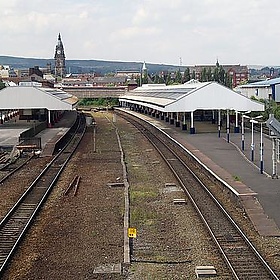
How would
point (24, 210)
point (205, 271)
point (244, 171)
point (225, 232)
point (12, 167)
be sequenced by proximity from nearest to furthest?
point (205, 271) → point (225, 232) → point (24, 210) → point (244, 171) → point (12, 167)

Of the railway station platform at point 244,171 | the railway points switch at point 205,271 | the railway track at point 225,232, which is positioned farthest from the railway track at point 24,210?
the railway station platform at point 244,171

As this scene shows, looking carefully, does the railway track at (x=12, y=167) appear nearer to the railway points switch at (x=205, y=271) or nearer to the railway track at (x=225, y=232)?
the railway track at (x=225, y=232)

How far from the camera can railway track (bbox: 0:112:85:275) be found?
13952 millimetres

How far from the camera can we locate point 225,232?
14.9 m

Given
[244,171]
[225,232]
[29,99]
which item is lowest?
[225,232]

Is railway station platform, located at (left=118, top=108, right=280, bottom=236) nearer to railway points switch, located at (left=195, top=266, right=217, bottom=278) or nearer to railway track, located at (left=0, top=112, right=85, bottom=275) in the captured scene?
railway points switch, located at (left=195, top=266, right=217, bottom=278)

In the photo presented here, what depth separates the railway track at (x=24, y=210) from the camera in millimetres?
13952

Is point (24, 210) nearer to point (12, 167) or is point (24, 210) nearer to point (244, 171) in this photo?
point (244, 171)

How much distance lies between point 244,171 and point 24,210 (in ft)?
33.2

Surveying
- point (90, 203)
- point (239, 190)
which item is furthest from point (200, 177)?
point (90, 203)

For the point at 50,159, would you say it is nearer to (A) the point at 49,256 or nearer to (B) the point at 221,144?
(B) the point at 221,144

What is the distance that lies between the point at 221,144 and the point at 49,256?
2277 cm

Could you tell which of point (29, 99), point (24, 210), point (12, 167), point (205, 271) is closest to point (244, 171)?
point (24, 210)

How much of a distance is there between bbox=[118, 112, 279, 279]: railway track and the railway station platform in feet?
2.42
